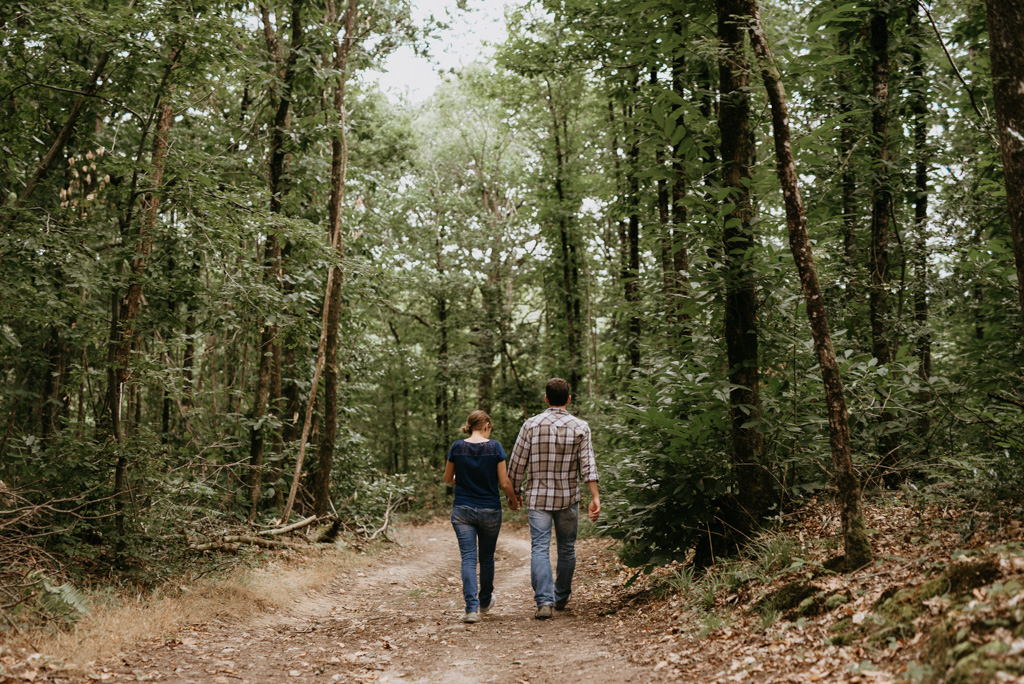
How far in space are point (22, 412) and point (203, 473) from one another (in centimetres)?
475

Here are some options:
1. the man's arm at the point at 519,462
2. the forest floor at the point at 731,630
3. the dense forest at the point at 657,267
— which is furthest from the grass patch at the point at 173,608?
the man's arm at the point at 519,462

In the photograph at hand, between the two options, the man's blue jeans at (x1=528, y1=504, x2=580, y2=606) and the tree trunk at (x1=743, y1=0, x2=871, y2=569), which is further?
the man's blue jeans at (x1=528, y1=504, x2=580, y2=606)

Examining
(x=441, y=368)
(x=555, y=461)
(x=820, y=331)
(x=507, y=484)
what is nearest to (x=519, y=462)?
(x=507, y=484)

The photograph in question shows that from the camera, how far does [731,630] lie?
15.5ft

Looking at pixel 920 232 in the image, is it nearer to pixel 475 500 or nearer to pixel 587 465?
pixel 587 465

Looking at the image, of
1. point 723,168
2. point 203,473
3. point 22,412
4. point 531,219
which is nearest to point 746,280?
point 723,168

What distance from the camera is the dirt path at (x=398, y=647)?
15.9ft

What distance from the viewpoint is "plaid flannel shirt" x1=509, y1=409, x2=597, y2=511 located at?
21.6 ft

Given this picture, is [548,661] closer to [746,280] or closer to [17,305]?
[746,280]

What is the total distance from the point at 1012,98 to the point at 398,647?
21.5 feet

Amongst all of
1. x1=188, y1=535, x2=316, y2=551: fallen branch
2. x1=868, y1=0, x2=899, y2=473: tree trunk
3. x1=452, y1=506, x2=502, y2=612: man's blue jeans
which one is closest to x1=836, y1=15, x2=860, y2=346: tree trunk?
x1=868, y1=0, x2=899, y2=473: tree trunk

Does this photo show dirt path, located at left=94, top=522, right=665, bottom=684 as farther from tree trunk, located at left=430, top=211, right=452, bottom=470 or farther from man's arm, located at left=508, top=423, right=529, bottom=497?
tree trunk, located at left=430, top=211, right=452, bottom=470

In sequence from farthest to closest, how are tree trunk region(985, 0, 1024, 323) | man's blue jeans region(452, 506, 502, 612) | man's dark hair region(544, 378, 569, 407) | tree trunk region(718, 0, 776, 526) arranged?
1. man's dark hair region(544, 378, 569, 407)
2. man's blue jeans region(452, 506, 502, 612)
3. tree trunk region(718, 0, 776, 526)
4. tree trunk region(985, 0, 1024, 323)

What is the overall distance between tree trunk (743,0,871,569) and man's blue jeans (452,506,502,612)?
3.37 metres
